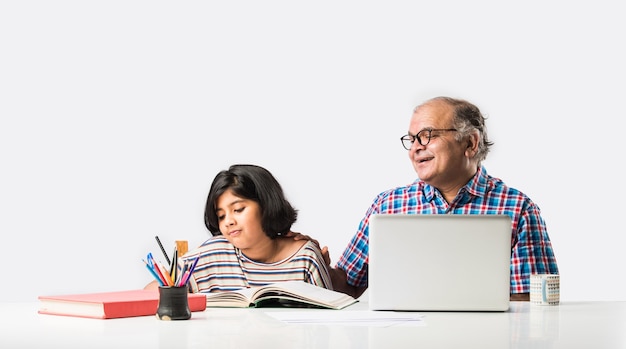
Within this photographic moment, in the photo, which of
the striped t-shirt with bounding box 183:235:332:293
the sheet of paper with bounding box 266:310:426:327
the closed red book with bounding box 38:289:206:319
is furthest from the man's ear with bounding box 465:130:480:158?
the closed red book with bounding box 38:289:206:319

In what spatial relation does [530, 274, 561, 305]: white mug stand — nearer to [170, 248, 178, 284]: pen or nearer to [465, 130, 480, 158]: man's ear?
[170, 248, 178, 284]: pen

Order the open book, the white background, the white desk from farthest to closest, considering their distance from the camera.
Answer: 1. the white background
2. the open book
3. the white desk

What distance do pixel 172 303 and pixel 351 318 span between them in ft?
1.28

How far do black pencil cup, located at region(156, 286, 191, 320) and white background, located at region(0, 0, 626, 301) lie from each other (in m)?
2.58

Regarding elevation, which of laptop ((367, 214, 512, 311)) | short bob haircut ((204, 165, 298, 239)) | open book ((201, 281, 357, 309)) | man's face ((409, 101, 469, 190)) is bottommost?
open book ((201, 281, 357, 309))

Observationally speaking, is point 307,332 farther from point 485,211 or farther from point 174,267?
point 485,211

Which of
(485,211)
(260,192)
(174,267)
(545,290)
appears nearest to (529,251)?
(485,211)

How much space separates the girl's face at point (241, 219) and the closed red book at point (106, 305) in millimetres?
759

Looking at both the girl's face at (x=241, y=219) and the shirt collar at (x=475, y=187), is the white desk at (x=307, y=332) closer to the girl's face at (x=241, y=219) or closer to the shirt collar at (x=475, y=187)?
the girl's face at (x=241, y=219)

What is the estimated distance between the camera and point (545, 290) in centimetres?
222

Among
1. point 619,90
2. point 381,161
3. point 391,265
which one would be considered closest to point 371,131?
point 381,161

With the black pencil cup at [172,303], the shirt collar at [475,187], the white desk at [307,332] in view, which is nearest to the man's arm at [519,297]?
the shirt collar at [475,187]

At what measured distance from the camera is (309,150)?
4.52m

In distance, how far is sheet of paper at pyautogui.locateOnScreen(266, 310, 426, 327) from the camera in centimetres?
179
